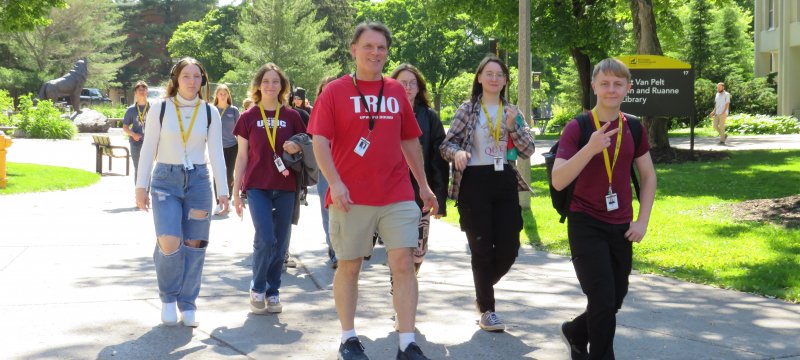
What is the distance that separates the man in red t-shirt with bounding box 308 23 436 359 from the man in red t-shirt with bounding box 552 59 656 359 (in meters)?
0.86

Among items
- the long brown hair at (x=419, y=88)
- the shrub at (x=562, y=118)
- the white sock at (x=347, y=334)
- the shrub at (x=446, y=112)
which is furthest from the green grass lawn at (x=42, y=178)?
the shrub at (x=446, y=112)

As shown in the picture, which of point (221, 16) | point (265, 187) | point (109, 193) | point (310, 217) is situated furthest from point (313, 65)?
point (265, 187)

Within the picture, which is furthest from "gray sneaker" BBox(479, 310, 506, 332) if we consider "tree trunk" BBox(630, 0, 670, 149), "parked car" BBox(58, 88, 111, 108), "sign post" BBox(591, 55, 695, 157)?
"parked car" BBox(58, 88, 111, 108)

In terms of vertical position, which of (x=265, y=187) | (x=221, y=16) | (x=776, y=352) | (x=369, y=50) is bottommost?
(x=776, y=352)

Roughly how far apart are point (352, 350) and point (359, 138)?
1.15 metres

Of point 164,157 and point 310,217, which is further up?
point 164,157

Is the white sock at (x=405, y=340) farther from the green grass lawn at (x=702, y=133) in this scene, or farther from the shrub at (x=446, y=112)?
the shrub at (x=446, y=112)

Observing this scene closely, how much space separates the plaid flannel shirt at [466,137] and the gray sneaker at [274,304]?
4.91ft

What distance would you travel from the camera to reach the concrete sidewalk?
5.94 metres

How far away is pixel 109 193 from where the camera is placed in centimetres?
1681

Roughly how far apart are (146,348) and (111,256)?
402 cm

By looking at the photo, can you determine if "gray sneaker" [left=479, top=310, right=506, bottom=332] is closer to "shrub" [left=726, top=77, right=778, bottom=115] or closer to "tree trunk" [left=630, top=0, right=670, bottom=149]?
"tree trunk" [left=630, top=0, right=670, bottom=149]

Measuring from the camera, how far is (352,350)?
538 cm

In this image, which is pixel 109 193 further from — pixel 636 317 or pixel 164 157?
pixel 636 317
